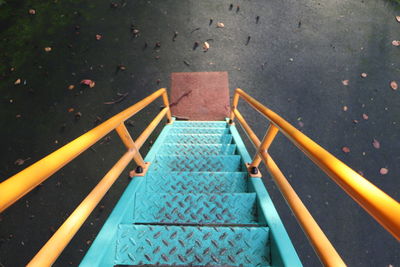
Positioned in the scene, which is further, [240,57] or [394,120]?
[240,57]

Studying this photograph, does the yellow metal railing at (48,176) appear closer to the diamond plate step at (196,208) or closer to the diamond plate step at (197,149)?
the diamond plate step at (196,208)

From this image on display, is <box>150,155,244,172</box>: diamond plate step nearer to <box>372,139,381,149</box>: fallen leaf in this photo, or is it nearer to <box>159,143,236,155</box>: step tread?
<box>159,143,236,155</box>: step tread

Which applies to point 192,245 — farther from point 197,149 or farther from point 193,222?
point 197,149

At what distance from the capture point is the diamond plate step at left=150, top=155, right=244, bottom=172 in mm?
2785

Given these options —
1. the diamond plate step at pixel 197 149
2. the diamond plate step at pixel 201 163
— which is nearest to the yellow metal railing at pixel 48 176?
the diamond plate step at pixel 201 163

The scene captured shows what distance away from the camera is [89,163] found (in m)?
3.77

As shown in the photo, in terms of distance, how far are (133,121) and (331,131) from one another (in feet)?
12.4

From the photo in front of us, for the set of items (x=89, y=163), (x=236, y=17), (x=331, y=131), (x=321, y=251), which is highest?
(x=236, y=17)

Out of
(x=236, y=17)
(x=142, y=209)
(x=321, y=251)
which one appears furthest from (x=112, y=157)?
(x=236, y=17)

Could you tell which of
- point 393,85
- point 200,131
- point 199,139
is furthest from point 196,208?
point 393,85

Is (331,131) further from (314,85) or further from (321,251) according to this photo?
(321,251)

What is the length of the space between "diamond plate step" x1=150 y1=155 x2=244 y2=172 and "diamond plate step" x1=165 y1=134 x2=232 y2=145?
2.42 feet

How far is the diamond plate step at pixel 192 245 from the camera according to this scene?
1.48 meters

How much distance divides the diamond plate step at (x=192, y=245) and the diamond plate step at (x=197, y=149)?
169cm
